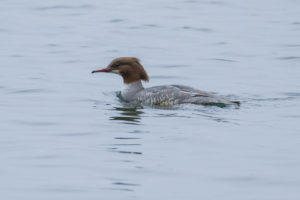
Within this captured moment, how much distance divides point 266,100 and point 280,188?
504 cm

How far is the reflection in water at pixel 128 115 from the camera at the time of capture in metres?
11.2

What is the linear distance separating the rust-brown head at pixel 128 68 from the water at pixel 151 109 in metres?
0.49

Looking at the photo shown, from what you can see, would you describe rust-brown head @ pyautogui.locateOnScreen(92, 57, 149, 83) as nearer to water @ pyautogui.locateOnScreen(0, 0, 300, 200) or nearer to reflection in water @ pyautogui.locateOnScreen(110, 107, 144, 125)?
water @ pyautogui.locateOnScreen(0, 0, 300, 200)

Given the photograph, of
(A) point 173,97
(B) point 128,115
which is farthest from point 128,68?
(B) point 128,115

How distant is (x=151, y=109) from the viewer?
12234 millimetres

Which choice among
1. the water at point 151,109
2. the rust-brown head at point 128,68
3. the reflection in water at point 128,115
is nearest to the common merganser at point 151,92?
the rust-brown head at point 128,68

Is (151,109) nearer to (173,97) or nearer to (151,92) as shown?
(173,97)

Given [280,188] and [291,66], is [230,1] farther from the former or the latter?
[280,188]

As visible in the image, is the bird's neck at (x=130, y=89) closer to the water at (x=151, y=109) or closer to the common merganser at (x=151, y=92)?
the common merganser at (x=151, y=92)

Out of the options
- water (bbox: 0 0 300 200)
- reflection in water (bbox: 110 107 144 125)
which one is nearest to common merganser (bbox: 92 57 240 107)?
water (bbox: 0 0 300 200)

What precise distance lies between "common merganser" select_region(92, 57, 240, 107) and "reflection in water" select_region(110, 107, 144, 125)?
0.44 m

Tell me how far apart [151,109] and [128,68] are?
1.26 meters

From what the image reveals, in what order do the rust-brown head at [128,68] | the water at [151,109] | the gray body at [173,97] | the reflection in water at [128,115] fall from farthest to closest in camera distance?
the rust-brown head at [128,68] → the gray body at [173,97] → the reflection in water at [128,115] → the water at [151,109]

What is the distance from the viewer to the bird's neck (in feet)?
43.3
